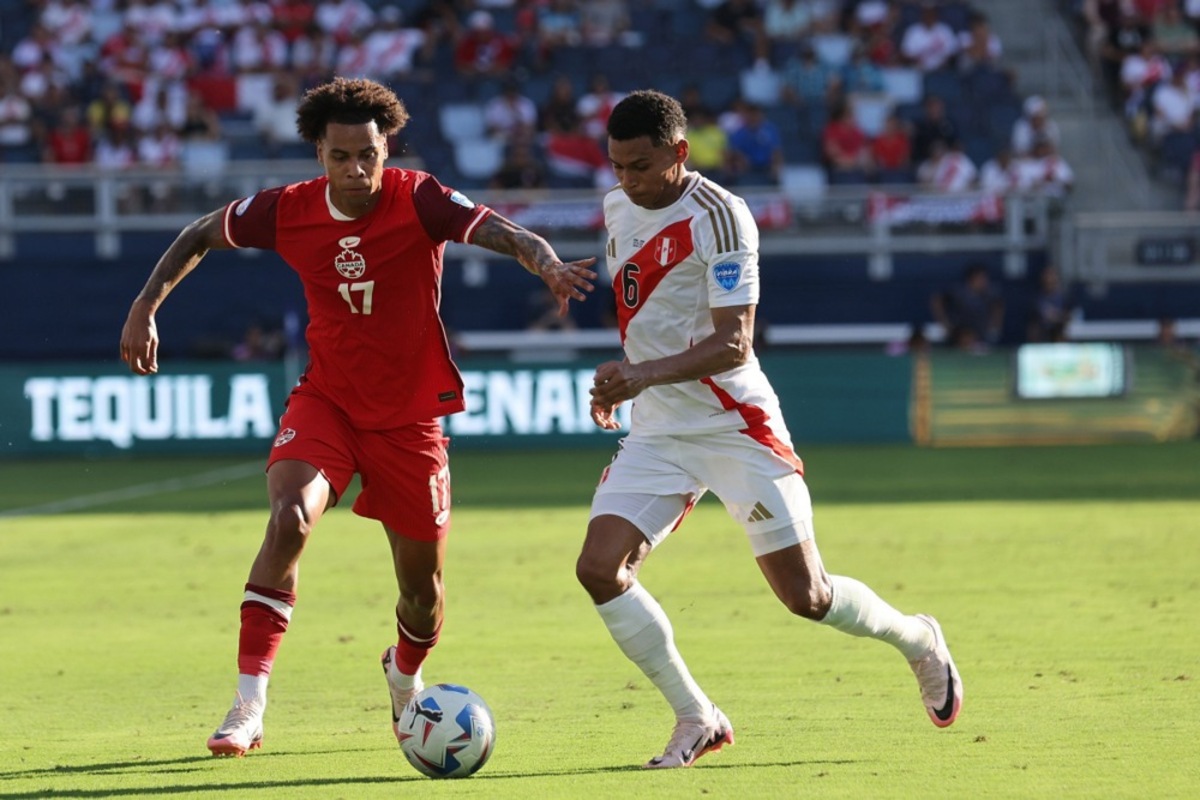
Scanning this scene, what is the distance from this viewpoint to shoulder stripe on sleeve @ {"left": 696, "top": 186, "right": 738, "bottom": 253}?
6.31 metres

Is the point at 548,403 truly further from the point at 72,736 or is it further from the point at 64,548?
the point at 72,736

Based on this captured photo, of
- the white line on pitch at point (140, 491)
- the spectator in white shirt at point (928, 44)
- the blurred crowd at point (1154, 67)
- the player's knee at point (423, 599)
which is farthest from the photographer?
the spectator in white shirt at point (928, 44)

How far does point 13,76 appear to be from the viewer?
85.8 feet

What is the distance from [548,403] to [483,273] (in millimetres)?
3413

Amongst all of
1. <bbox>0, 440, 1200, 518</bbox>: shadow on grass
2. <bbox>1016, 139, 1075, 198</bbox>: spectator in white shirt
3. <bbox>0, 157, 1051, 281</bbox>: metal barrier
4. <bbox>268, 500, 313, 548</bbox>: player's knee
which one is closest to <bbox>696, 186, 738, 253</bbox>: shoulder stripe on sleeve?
<bbox>268, 500, 313, 548</bbox>: player's knee

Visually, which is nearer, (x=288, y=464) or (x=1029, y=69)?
(x=288, y=464)

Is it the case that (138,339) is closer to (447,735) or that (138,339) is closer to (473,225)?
(473,225)

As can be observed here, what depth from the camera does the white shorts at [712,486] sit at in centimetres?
646

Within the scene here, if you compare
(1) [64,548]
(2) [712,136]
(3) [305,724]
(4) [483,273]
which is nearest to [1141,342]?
(2) [712,136]

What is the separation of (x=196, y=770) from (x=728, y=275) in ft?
8.05

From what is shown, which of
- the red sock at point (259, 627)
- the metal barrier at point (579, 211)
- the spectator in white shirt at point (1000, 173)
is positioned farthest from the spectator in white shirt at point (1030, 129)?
the red sock at point (259, 627)

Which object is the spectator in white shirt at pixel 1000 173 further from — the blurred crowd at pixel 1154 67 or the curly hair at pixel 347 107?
the curly hair at pixel 347 107

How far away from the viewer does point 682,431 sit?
654 centimetres

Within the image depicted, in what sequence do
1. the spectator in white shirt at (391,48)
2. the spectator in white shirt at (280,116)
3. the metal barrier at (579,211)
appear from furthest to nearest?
the spectator in white shirt at (391,48) < the spectator in white shirt at (280,116) < the metal barrier at (579,211)
